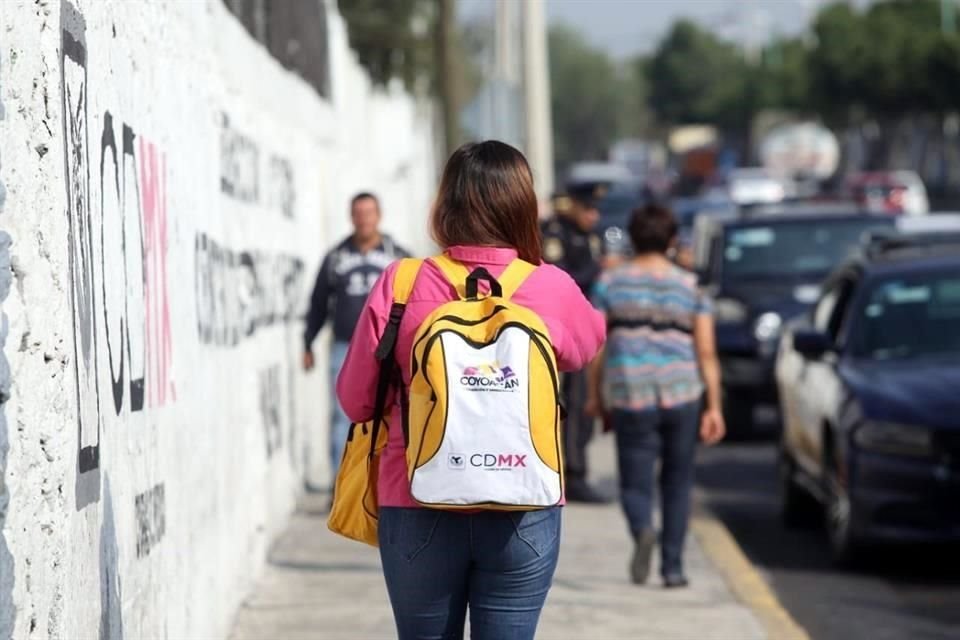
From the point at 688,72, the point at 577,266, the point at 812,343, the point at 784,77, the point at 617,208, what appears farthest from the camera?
the point at 688,72

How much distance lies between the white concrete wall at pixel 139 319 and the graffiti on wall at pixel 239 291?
2 cm

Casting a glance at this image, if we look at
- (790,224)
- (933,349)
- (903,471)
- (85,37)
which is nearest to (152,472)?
(85,37)

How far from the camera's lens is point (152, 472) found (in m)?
5.86

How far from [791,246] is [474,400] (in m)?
12.9

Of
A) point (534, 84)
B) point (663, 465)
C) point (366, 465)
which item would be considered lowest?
point (663, 465)

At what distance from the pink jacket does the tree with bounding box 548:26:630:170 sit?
148172 mm

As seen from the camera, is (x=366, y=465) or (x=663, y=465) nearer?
(x=366, y=465)

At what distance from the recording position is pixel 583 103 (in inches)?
6097

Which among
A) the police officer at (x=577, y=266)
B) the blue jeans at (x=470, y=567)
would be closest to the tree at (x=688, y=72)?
the police officer at (x=577, y=266)

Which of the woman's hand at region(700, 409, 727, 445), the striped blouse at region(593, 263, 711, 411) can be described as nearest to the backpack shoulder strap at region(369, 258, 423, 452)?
the striped blouse at region(593, 263, 711, 411)

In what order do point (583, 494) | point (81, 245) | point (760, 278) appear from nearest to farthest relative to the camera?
1. point (81, 245)
2. point (583, 494)
3. point (760, 278)

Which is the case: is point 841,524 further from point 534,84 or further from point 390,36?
point 390,36

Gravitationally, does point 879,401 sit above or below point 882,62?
below

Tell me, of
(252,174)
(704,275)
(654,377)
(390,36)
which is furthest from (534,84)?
(390,36)
